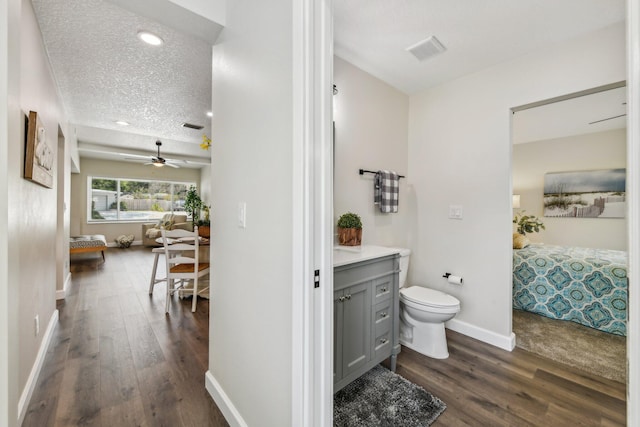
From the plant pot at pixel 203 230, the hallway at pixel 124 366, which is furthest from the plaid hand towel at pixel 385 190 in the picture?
the plant pot at pixel 203 230

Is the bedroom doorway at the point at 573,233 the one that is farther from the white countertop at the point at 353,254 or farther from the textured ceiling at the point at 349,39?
the white countertop at the point at 353,254

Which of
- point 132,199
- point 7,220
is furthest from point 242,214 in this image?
point 132,199

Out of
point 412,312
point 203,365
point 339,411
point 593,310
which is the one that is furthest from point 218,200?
point 593,310

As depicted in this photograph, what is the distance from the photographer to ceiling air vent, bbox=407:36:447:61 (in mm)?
2025

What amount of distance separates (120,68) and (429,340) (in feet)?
11.8

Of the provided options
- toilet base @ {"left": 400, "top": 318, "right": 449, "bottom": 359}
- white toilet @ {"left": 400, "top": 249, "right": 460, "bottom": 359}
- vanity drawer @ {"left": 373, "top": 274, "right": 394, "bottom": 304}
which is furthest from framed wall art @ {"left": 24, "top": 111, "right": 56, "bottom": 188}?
toilet base @ {"left": 400, "top": 318, "right": 449, "bottom": 359}

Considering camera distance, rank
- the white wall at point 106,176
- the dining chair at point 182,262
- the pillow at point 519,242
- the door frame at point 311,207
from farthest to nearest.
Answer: the white wall at point 106,176, the pillow at point 519,242, the dining chair at point 182,262, the door frame at point 311,207

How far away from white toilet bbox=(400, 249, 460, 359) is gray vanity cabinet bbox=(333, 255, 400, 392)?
26 centimetres

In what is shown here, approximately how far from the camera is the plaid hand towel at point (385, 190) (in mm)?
2459

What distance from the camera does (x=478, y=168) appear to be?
96.3 inches

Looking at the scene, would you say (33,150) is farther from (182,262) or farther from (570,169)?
(570,169)

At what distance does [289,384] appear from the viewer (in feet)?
3.51

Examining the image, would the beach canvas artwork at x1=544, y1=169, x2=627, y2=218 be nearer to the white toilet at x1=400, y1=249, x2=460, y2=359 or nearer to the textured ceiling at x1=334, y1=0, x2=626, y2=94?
the textured ceiling at x1=334, y1=0, x2=626, y2=94

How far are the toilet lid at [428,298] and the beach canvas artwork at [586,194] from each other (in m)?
3.76
